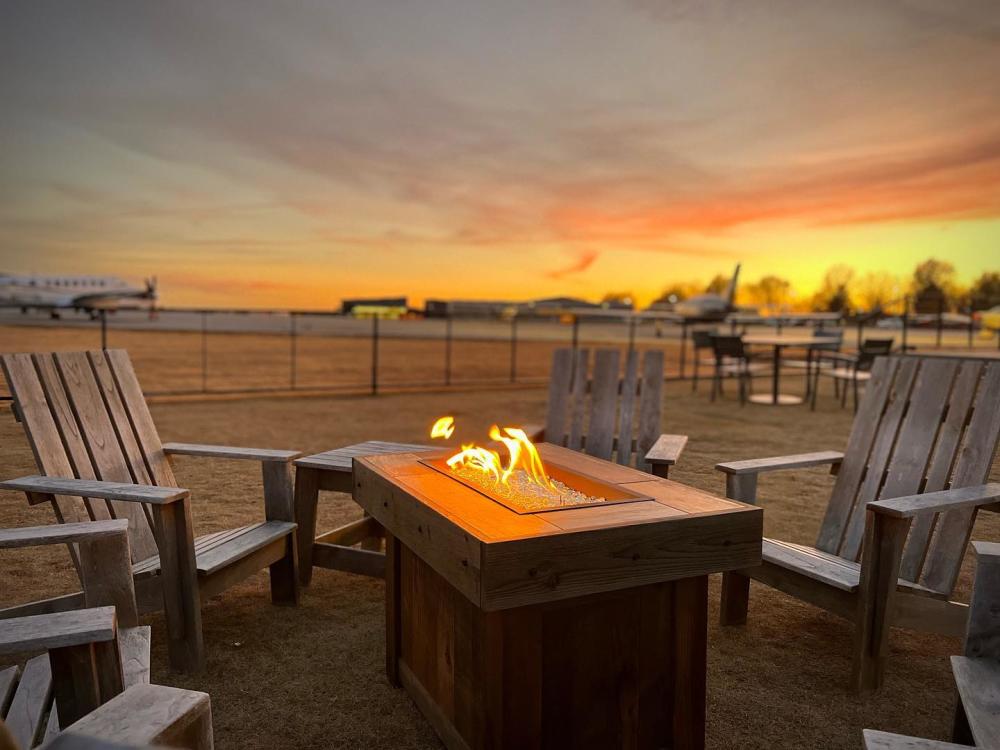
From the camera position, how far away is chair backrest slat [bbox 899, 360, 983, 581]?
2.41 metres

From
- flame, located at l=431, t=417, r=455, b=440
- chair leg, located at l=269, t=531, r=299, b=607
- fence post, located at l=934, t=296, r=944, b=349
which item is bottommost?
chair leg, located at l=269, t=531, r=299, b=607

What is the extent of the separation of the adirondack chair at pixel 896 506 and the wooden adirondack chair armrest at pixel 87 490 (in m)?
2.00

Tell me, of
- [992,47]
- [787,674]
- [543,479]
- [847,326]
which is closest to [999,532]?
[787,674]

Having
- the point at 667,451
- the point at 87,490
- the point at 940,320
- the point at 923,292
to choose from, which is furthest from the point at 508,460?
the point at 940,320

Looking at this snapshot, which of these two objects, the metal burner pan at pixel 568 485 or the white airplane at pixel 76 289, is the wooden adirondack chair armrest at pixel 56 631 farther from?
the white airplane at pixel 76 289

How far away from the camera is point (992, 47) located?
7164 millimetres

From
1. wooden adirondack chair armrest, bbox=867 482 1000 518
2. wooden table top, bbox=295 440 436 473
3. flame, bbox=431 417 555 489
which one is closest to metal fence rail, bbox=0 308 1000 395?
wooden table top, bbox=295 440 436 473

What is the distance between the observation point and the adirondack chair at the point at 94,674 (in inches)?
36.6

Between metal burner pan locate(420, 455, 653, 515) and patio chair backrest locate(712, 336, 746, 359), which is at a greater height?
patio chair backrest locate(712, 336, 746, 359)

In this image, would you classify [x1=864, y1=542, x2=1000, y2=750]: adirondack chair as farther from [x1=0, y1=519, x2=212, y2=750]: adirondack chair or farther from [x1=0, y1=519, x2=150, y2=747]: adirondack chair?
[x1=0, y1=519, x2=150, y2=747]: adirondack chair

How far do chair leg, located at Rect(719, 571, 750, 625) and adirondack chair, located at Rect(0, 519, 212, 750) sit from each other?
2094mm

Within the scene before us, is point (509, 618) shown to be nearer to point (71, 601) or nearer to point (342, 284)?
point (71, 601)

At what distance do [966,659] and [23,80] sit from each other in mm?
7749

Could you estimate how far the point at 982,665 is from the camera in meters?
1.56
